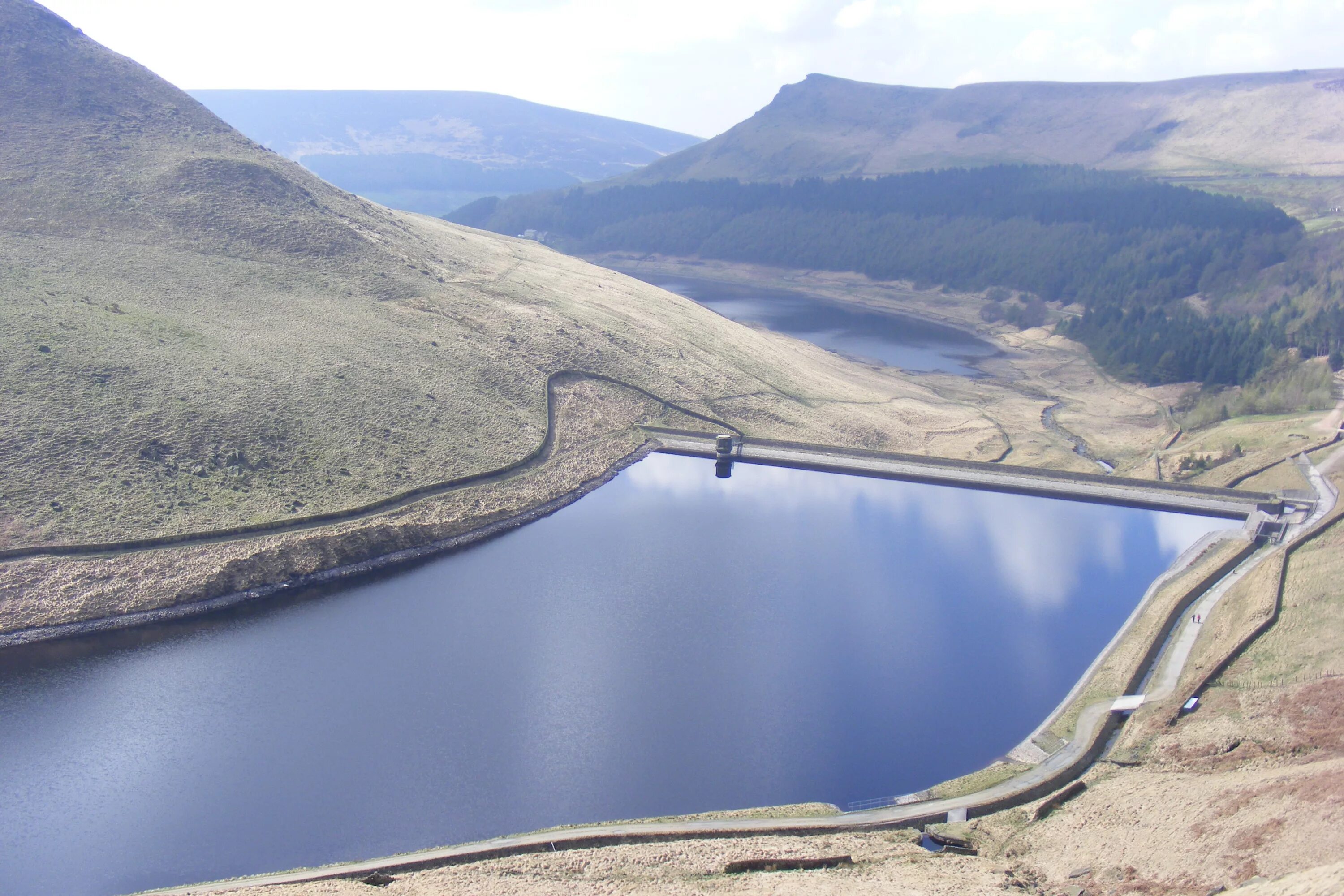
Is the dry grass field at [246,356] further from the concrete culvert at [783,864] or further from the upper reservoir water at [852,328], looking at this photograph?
the concrete culvert at [783,864]

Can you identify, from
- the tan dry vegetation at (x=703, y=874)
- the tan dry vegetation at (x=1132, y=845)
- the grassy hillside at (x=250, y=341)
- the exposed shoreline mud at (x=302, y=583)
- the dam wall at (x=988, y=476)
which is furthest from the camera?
the dam wall at (x=988, y=476)

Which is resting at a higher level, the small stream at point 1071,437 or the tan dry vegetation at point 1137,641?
the small stream at point 1071,437

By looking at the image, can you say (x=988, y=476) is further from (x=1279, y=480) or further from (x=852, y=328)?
(x=852, y=328)

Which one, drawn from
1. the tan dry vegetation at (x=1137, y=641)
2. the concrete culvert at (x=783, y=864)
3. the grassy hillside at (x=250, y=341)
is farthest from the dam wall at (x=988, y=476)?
the concrete culvert at (x=783, y=864)

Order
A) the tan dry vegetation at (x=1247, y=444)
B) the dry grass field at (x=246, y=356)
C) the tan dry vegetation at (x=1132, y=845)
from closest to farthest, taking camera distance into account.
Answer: the tan dry vegetation at (x=1132, y=845) < the dry grass field at (x=246, y=356) < the tan dry vegetation at (x=1247, y=444)

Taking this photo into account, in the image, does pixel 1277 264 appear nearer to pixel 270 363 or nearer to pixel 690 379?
Answer: pixel 690 379

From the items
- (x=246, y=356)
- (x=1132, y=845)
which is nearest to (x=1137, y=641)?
(x=1132, y=845)
